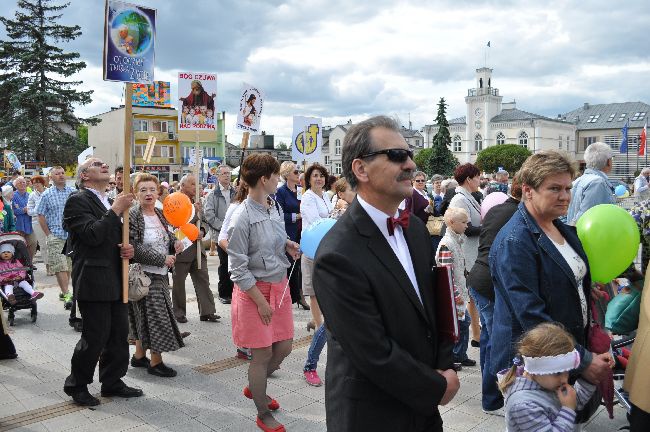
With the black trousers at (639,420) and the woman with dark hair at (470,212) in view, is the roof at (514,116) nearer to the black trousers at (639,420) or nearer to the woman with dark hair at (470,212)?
the woman with dark hair at (470,212)

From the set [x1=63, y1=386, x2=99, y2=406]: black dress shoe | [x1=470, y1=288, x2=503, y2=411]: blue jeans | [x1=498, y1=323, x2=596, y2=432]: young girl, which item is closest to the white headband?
[x1=498, y1=323, x2=596, y2=432]: young girl

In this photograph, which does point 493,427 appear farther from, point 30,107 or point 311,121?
point 30,107

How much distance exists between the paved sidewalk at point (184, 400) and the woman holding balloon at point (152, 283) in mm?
343

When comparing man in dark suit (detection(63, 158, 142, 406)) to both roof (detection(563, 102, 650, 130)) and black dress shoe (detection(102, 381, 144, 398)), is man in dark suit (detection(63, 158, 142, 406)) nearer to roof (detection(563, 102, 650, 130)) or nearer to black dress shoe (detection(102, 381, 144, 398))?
black dress shoe (detection(102, 381, 144, 398))

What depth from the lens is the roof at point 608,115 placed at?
96.9m

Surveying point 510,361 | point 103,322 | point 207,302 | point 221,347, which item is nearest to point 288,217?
point 207,302

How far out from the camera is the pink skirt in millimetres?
4445

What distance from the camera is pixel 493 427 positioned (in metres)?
4.53

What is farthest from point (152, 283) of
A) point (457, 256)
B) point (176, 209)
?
point (457, 256)

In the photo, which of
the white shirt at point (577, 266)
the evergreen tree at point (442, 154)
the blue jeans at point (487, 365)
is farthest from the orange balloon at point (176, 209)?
the evergreen tree at point (442, 154)

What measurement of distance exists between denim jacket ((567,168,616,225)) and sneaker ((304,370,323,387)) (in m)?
3.50

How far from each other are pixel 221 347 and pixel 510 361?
14.3 feet

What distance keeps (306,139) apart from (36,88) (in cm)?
3539

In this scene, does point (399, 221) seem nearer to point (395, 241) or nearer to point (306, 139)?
point (395, 241)
